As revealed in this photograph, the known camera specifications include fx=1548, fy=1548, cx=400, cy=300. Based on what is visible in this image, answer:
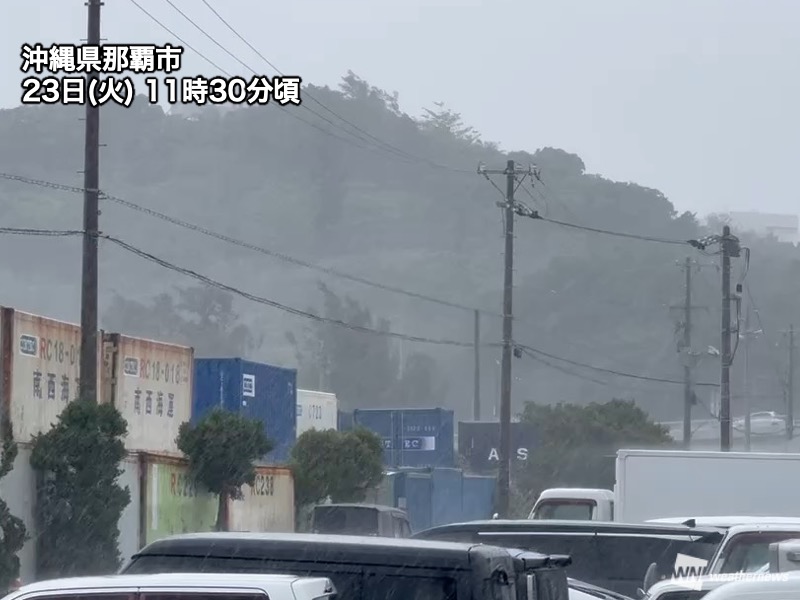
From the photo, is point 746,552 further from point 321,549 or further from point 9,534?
point 9,534

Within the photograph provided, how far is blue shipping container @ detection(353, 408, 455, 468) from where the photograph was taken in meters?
50.6

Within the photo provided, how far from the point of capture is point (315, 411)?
4447 centimetres

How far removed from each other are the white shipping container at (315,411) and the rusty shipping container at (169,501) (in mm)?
14694

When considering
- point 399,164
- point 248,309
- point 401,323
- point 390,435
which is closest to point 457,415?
point 401,323

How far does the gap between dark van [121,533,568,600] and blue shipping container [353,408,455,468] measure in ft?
143

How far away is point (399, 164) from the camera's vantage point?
164125mm

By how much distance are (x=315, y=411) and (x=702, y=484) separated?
22102mm

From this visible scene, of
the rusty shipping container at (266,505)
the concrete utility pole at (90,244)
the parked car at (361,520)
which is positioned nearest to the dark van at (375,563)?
the concrete utility pole at (90,244)

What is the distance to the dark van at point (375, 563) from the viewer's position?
6.23 metres

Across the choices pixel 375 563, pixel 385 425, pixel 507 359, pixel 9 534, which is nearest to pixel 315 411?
pixel 385 425

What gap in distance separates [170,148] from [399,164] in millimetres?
24565

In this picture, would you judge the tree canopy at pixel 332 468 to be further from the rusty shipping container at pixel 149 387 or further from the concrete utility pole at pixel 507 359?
the concrete utility pole at pixel 507 359

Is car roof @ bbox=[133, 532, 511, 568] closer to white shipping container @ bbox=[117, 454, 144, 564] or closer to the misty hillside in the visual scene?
white shipping container @ bbox=[117, 454, 144, 564]

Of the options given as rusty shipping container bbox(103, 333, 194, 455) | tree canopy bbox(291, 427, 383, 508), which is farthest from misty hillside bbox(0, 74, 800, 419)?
rusty shipping container bbox(103, 333, 194, 455)
